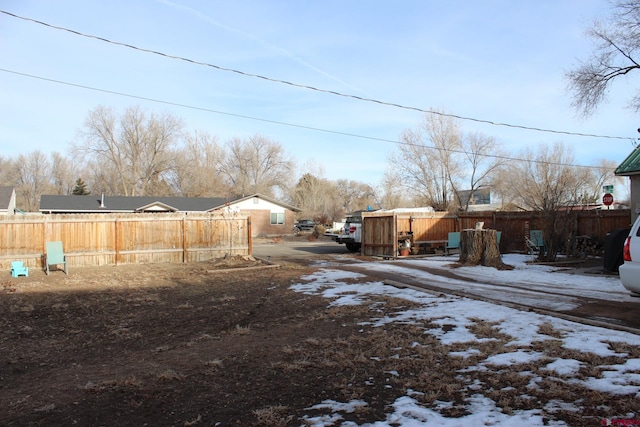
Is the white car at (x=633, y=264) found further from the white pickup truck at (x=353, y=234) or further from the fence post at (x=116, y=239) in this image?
the white pickup truck at (x=353, y=234)

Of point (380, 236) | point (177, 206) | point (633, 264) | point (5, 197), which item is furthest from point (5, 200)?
point (633, 264)

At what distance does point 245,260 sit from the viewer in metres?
16.3

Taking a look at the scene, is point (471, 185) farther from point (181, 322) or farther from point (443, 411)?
point (443, 411)

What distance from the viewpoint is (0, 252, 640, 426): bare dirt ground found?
368 centimetres

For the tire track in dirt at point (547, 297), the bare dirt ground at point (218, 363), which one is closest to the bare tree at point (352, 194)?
the tire track in dirt at point (547, 297)

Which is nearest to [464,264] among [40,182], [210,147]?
[210,147]

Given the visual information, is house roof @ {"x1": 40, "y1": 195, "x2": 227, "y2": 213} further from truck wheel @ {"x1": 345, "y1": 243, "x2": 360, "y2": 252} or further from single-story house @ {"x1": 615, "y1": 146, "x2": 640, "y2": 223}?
single-story house @ {"x1": 615, "y1": 146, "x2": 640, "y2": 223}

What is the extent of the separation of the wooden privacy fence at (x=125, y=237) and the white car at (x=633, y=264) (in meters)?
13.4

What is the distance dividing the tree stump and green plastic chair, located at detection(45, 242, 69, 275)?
12.9 m

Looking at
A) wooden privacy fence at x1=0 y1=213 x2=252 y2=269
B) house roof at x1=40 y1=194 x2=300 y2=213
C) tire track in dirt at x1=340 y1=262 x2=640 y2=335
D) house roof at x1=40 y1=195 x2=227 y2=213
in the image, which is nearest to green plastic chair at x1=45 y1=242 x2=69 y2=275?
wooden privacy fence at x1=0 y1=213 x2=252 y2=269

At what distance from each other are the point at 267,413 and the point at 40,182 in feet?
246

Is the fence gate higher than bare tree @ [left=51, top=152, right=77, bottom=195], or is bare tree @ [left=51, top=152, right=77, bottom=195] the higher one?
bare tree @ [left=51, top=152, right=77, bottom=195]

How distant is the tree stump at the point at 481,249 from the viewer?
14148mm

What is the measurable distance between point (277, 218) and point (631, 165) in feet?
108
